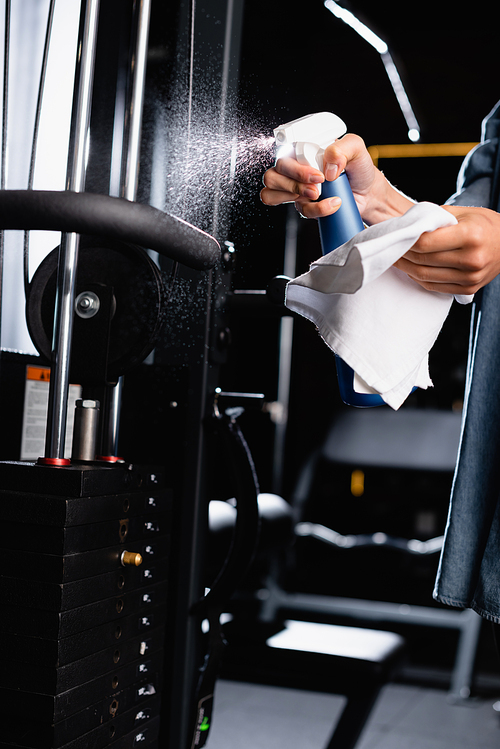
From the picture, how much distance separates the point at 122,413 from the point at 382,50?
571mm

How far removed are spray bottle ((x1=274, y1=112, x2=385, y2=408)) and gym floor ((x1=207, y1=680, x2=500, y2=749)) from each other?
1.92 m

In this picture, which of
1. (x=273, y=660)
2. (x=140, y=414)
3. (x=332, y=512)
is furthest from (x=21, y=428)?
(x=332, y=512)

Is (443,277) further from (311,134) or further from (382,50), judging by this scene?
(382,50)

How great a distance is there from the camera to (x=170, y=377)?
0.87 m

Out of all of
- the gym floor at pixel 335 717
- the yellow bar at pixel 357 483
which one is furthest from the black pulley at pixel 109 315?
the yellow bar at pixel 357 483

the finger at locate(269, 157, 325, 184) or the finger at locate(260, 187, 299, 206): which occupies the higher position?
the finger at locate(269, 157, 325, 184)

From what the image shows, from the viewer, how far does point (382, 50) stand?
0.90 m

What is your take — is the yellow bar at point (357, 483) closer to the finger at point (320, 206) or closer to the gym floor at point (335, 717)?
the gym floor at point (335, 717)

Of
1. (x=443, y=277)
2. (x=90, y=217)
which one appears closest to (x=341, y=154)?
(x=443, y=277)

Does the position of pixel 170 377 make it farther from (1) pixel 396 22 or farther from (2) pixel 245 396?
(1) pixel 396 22

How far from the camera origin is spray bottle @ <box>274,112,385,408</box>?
563 mm

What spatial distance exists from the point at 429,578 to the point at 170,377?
271 cm

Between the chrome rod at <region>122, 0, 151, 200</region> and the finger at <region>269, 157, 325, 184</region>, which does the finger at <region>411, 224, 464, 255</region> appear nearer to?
the finger at <region>269, 157, 325, 184</region>

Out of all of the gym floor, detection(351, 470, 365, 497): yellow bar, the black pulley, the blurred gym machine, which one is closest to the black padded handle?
the blurred gym machine
